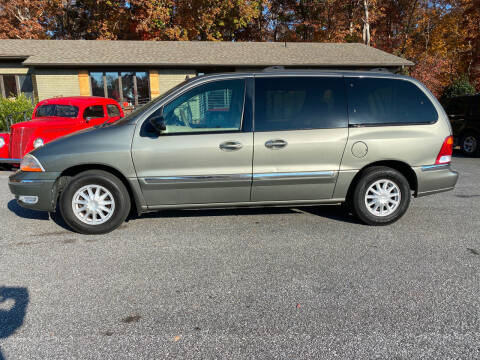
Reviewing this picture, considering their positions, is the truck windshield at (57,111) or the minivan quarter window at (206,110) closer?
the minivan quarter window at (206,110)

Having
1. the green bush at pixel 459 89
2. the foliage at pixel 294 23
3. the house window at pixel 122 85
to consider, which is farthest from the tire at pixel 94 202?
the foliage at pixel 294 23

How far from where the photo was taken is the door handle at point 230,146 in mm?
4078

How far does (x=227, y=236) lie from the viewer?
4125 mm

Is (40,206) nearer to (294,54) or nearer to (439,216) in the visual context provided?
(439,216)

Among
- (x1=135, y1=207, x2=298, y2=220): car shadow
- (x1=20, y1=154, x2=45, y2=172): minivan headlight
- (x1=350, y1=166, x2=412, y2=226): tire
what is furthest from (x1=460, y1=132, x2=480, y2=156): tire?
(x1=20, y1=154, x2=45, y2=172): minivan headlight

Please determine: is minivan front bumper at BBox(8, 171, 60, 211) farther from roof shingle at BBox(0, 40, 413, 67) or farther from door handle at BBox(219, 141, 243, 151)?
roof shingle at BBox(0, 40, 413, 67)

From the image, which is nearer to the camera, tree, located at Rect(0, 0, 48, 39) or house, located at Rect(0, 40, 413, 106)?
house, located at Rect(0, 40, 413, 106)

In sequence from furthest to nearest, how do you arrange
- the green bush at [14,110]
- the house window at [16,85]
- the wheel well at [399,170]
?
the house window at [16,85], the green bush at [14,110], the wheel well at [399,170]

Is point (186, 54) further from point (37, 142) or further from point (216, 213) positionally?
point (216, 213)

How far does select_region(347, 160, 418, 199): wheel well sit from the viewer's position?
14.6ft

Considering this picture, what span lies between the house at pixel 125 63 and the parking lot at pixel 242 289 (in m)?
14.2

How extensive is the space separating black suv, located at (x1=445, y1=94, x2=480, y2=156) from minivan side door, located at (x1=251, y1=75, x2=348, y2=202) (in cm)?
829

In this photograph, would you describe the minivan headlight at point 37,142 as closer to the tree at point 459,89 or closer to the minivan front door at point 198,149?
the minivan front door at point 198,149

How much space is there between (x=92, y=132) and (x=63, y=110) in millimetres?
4824
